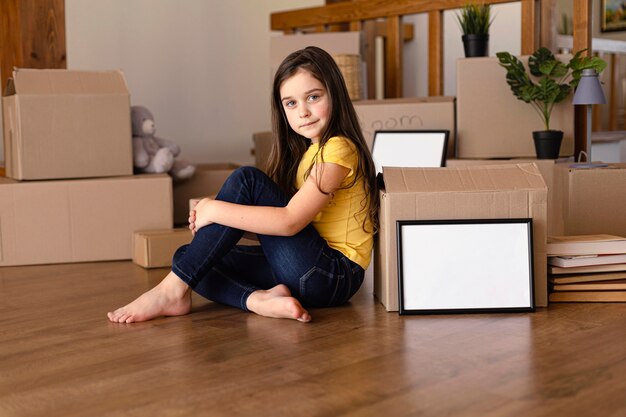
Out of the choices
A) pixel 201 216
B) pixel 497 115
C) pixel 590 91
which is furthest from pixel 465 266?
pixel 497 115

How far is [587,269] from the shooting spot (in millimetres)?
2166

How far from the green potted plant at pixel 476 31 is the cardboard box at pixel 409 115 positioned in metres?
0.22

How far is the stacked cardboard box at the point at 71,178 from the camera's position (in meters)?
2.92

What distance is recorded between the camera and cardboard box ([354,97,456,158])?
135 inches

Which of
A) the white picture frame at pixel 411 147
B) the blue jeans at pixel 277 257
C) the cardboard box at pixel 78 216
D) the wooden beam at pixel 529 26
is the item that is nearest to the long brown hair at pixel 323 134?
the blue jeans at pixel 277 257

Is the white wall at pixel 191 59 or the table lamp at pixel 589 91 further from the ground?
the white wall at pixel 191 59

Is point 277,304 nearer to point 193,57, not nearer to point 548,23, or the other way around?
point 548,23

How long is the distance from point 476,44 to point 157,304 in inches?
77.2

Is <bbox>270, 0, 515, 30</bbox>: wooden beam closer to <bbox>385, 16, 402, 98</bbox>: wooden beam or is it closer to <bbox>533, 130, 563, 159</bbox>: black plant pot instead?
<bbox>385, 16, 402, 98</bbox>: wooden beam

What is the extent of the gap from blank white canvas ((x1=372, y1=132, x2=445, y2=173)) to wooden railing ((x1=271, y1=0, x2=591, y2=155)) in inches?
18.1

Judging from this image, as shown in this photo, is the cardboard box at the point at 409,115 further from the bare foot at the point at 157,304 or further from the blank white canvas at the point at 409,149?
the bare foot at the point at 157,304

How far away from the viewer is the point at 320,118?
2061 millimetres

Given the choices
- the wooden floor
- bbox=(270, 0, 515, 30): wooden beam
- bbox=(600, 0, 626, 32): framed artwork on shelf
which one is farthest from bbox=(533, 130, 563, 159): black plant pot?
bbox=(600, 0, 626, 32): framed artwork on shelf

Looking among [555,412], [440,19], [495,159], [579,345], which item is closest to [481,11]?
[440,19]
